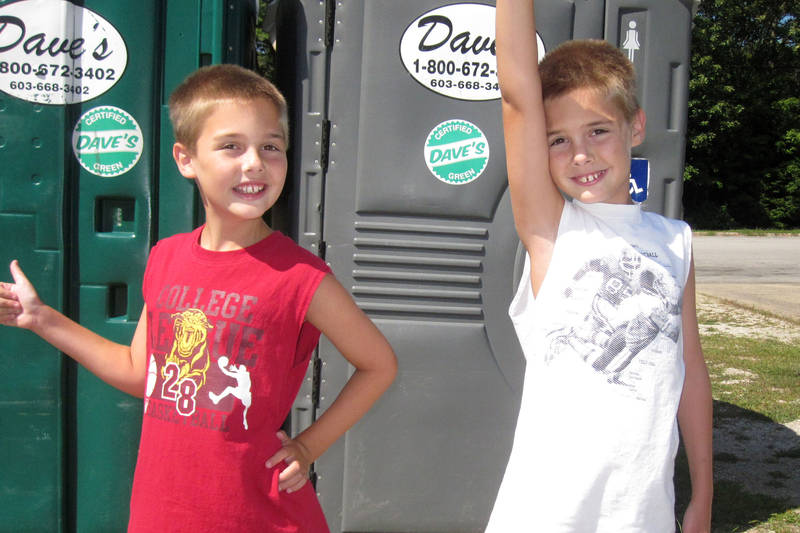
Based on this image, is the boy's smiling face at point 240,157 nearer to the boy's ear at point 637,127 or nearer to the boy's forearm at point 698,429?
the boy's ear at point 637,127

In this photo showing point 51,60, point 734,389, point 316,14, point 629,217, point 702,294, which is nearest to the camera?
point 629,217

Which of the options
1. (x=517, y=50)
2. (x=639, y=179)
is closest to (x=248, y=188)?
(x=517, y=50)

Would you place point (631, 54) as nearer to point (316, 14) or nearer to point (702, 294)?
point (316, 14)

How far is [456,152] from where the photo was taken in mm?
2562

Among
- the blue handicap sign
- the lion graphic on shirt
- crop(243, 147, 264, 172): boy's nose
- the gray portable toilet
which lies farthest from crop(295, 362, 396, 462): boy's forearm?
the blue handicap sign

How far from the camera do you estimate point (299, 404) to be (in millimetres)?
2639

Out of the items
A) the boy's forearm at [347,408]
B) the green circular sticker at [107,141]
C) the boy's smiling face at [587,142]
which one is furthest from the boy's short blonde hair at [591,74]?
the green circular sticker at [107,141]

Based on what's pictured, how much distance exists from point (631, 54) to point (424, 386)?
4.72ft

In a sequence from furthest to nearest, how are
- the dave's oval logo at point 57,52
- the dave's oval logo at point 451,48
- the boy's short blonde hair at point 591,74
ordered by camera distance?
the dave's oval logo at point 451,48 → the dave's oval logo at point 57,52 → the boy's short blonde hair at point 591,74

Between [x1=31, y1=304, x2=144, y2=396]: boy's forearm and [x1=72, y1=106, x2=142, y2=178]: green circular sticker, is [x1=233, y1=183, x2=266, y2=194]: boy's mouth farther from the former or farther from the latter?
[x1=72, y1=106, x2=142, y2=178]: green circular sticker

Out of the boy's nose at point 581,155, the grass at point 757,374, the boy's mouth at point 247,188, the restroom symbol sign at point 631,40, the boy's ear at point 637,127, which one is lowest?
the grass at point 757,374

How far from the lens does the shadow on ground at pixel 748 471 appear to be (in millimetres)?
3359

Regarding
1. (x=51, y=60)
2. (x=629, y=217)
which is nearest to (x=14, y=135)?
(x=51, y=60)

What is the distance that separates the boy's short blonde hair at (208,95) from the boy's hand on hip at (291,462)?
25.5 inches
